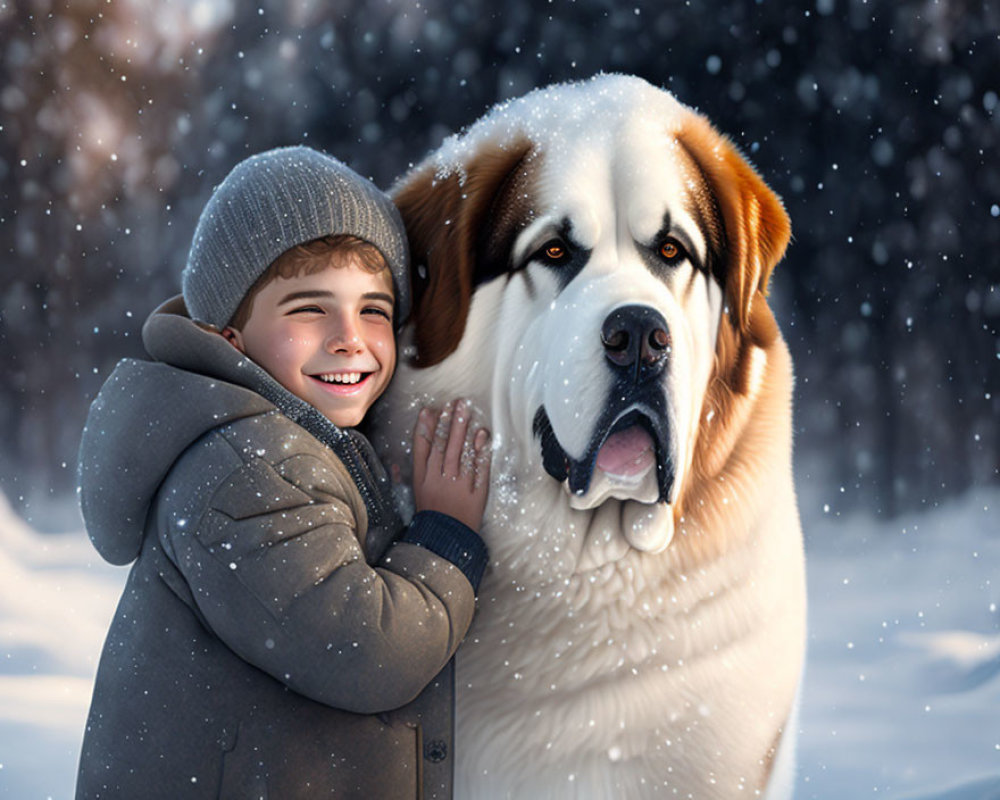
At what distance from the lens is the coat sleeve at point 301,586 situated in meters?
1.01

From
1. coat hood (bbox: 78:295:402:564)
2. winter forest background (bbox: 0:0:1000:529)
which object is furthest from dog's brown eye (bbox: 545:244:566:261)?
winter forest background (bbox: 0:0:1000:529)

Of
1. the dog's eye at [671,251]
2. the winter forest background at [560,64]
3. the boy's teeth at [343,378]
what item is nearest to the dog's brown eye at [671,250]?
the dog's eye at [671,251]

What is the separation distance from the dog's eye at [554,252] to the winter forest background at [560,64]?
0.86 meters

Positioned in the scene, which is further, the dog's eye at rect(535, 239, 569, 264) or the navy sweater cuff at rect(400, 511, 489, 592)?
the dog's eye at rect(535, 239, 569, 264)

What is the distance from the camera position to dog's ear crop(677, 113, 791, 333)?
134 centimetres

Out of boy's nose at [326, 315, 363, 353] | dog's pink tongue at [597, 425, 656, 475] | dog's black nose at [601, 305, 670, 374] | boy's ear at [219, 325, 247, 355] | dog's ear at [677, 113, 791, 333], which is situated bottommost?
dog's pink tongue at [597, 425, 656, 475]

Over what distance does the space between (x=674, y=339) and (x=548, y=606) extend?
0.45 metres

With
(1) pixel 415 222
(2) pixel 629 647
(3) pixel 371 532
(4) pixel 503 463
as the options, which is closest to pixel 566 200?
(1) pixel 415 222

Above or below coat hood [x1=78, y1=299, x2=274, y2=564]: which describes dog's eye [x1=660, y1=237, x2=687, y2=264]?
above

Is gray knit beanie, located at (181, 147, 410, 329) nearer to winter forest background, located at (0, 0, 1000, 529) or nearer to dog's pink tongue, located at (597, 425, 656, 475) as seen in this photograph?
dog's pink tongue, located at (597, 425, 656, 475)

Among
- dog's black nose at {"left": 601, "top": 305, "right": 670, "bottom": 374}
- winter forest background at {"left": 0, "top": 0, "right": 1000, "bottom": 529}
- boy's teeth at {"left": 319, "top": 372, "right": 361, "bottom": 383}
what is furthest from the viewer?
winter forest background at {"left": 0, "top": 0, "right": 1000, "bottom": 529}

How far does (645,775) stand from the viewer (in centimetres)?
126

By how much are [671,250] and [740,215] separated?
150mm

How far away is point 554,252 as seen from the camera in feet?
4.17
